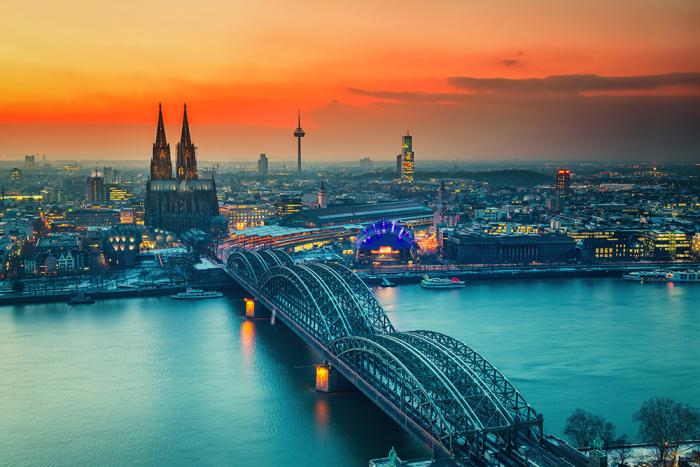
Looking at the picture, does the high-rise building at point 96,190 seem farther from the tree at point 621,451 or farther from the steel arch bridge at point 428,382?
the tree at point 621,451

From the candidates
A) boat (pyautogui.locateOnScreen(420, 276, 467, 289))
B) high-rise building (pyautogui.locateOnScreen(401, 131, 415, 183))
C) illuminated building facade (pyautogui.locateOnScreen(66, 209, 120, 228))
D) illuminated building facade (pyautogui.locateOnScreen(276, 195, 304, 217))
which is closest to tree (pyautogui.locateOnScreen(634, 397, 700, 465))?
boat (pyautogui.locateOnScreen(420, 276, 467, 289))

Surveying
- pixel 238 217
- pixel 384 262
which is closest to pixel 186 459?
pixel 384 262

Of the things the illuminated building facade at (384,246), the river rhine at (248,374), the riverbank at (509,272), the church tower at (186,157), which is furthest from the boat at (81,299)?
the church tower at (186,157)

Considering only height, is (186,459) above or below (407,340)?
below

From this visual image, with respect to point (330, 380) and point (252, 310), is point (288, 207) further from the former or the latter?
point (330, 380)

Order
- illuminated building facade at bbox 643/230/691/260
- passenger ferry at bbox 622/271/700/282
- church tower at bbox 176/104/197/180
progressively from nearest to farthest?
passenger ferry at bbox 622/271/700/282
illuminated building facade at bbox 643/230/691/260
church tower at bbox 176/104/197/180

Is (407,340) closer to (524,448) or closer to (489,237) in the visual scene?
(524,448)

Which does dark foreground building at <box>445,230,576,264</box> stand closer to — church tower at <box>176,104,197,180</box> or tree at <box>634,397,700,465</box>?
church tower at <box>176,104,197,180</box>
